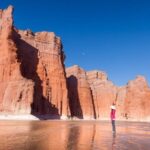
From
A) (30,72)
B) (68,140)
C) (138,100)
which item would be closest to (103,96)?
(138,100)

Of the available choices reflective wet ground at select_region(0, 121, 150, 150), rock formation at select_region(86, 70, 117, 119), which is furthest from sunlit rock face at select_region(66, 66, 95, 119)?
reflective wet ground at select_region(0, 121, 150, 150)

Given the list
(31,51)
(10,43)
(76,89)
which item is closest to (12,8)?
(10,43)

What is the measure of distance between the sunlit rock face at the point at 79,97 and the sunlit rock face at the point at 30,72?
24.5 m

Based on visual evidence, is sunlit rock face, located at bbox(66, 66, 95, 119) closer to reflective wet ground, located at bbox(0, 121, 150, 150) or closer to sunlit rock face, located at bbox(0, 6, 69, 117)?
sunlit rock face, located at bbox(0, 6, 69, 117)

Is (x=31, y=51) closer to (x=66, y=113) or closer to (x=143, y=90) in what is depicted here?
(x=66, y=113)

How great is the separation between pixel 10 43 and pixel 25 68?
1238 centimetres

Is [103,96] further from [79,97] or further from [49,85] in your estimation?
[49,85]

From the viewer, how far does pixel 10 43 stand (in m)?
77.0

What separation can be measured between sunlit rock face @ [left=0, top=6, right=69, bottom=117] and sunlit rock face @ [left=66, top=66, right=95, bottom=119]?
24532 millimetres

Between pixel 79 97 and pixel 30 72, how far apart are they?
154 ft

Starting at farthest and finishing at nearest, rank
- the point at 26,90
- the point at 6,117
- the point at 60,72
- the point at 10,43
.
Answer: the point at 60,72, the point at 10,43, the point at 26,90, the point at 6,117

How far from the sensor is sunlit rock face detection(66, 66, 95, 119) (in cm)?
12950

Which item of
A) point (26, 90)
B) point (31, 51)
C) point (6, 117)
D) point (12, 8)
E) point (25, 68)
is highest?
point (12, 8)

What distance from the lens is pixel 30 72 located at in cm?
8925
